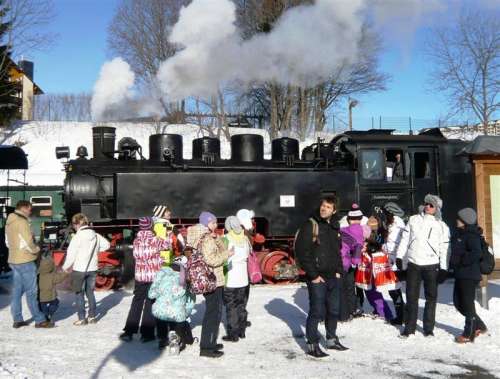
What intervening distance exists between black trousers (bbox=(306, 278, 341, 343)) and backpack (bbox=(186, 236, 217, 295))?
3.39 feet

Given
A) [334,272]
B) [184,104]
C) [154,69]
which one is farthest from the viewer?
[184,104]

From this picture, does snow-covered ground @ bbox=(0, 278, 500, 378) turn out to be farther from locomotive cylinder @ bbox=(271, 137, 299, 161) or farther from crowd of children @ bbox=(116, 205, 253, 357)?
locomotive cylinder @ bbox=(271, 137, 299, 161)

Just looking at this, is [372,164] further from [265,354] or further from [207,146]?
[265,354]

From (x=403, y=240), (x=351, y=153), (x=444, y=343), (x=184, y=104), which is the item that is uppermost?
(x=184, y=104)

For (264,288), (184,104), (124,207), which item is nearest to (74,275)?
(124,207)

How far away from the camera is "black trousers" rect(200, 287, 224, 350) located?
5.46 metres

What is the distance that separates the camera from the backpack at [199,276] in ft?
17.7

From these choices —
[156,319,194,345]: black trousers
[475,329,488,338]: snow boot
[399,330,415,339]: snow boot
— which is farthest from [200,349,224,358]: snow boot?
[475,329,488,338]: snow boot

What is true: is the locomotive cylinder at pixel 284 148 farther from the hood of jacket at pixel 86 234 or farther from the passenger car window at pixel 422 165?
the hood of jacket at pixel 86 234

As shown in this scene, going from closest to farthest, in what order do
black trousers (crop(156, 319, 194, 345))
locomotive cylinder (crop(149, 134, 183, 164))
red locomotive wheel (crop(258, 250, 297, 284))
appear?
black trousers (crop(156, 319, 194, 345))
red locomotive wheel (crop(258, 250, 297, 284))
locomotive cylinder (crop(149, 134, 183, 164))

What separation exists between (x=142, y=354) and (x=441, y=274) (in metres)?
4.11

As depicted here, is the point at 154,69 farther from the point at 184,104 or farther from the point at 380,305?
the point at 380,305

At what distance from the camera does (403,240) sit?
21.3 feet

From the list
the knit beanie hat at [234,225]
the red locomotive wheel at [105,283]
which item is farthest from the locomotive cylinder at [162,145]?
the knit beanie hat at [234,225]
